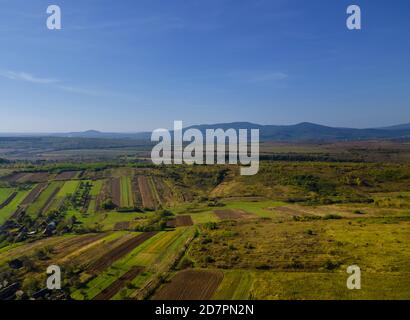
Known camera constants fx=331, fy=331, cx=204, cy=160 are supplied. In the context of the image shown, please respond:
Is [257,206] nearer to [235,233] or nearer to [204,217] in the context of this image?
[204,217]

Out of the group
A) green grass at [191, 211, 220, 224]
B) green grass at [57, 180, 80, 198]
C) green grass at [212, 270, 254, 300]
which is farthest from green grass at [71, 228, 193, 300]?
green grass at [57, 180, 80, 198]

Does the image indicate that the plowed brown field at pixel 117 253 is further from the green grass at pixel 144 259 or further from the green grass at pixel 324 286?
the green grass at pixel 324 286

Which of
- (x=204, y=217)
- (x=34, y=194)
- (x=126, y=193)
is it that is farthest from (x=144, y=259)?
(x=34, y=194)

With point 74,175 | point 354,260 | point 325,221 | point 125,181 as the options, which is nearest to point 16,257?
point 354,260

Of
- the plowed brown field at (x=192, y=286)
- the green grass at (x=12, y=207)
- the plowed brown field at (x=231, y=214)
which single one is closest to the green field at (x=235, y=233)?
the green grass at (x=12, y=207)

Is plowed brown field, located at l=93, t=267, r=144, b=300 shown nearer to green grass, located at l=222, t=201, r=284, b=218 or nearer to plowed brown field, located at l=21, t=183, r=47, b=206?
green grass, located at l=222, t=201, r=284, b=218

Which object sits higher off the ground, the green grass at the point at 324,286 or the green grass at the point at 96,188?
the green grass at the point at 96,188
